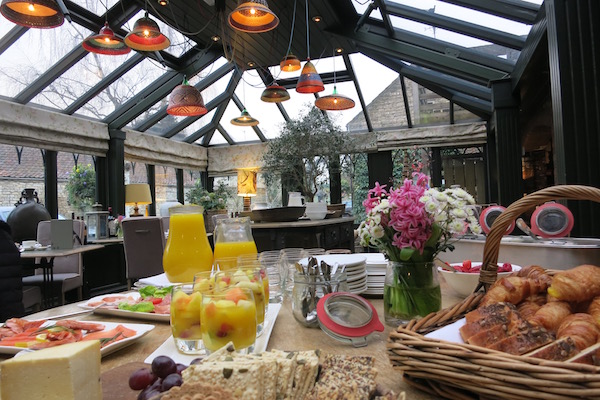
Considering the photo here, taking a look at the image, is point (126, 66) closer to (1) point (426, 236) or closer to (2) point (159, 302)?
(2) point (159, 302)

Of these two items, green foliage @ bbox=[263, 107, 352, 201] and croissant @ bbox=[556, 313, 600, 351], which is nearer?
croissant @ bbox=[556, 313, 600, 351]

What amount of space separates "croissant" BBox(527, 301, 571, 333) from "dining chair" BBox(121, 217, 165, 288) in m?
3.71

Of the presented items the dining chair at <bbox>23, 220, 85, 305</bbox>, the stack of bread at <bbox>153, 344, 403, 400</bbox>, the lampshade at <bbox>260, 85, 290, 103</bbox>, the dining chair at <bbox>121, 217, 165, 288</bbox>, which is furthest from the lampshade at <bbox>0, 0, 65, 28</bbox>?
the stack of bread at <bbox>153, 344, 403, 400</bbox>

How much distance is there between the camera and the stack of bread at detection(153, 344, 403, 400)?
0.48m

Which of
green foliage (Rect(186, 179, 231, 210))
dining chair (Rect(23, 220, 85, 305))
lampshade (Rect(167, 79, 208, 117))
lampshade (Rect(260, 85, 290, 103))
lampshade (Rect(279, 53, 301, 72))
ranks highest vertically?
lampshade (Rect(279, 53, 301, 72))

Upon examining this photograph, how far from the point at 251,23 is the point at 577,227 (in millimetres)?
2662

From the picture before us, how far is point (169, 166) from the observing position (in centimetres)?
866

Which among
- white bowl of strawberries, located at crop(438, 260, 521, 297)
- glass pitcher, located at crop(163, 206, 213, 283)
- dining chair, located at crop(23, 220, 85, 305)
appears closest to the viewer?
white bowl of strawberries, located at crop(438, 260, 521, 297)

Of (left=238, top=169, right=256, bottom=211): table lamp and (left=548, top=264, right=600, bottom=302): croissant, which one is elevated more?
(left=238, top=169, right=256, bottom=211): table lamp

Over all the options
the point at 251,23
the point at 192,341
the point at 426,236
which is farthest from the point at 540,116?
the point at 192,341

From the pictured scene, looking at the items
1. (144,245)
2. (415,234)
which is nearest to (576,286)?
(415,234)

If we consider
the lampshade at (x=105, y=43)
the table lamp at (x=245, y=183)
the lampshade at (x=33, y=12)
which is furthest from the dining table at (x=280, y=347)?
the table lamp at (x=245, y=183)

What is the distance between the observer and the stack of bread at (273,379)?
48 cm

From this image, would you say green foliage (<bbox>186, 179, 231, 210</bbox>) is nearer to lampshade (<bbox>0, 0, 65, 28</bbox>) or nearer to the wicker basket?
lampshade (<bbox>0, 0, 65, 28</bbox>)
